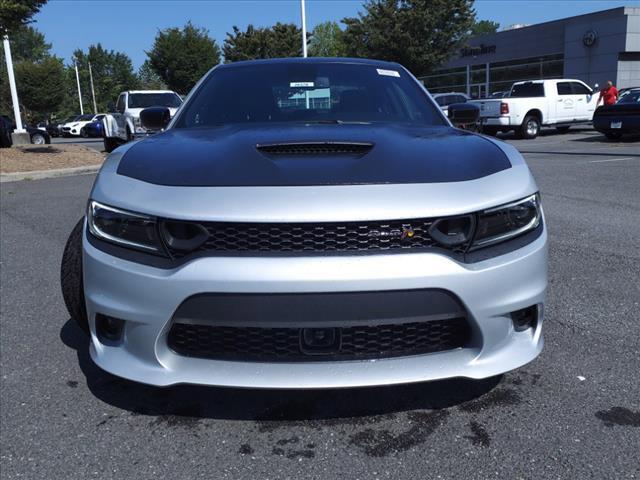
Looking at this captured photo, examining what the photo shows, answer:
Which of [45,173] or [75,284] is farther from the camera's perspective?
[45,173]

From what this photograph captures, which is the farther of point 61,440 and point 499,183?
point 61,440

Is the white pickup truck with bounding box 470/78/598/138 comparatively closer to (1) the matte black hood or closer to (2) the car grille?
(1) the matte black hood

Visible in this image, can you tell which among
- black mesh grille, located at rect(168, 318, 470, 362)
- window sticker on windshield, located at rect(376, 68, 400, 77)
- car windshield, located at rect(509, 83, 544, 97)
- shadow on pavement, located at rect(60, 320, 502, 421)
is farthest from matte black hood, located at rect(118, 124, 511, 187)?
car windshield, located at rect(509, 83, 544, 97)

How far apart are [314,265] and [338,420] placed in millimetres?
792

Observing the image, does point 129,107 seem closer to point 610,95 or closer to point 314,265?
point 610,95

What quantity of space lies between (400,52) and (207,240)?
3472 centimetres

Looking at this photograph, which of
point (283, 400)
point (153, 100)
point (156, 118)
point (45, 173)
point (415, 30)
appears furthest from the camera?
point (415, 30)

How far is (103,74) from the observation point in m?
96.9

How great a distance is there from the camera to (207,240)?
1.90 meters

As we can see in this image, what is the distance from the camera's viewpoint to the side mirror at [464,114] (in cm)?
368

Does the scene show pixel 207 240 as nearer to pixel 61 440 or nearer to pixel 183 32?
pixel 61 440

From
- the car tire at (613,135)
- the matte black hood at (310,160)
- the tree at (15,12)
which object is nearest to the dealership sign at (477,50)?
the car tire at (613,135)

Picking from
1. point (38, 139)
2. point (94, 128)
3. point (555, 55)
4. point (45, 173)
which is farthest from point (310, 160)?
point (555, 55)

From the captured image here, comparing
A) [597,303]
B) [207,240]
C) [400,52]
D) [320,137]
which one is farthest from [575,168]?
[400,52]
